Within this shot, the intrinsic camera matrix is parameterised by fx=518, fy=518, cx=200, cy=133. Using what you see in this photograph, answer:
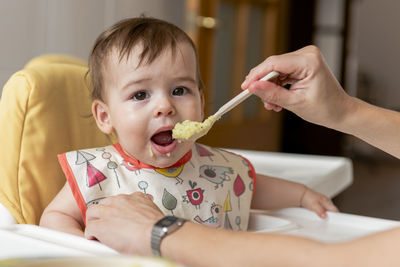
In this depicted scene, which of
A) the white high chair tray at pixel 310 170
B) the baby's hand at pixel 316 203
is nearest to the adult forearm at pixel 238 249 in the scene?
the baby's hand at pixel 316 203

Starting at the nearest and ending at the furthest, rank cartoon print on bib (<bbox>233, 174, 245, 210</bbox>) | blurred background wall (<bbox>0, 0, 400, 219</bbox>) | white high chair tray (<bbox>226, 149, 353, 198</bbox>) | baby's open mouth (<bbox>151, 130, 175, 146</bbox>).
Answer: baby's open mouth (<bbox>151, 130, 175, 146</bbox>), cartoon print on bib (<bbox>233, 174, 245, 210</bbox>), white high chair tray (<bbox>226, 149, 353, 198</bbox>), blurred background wall (<bbox>0, 0, 400, 219</bbox>)

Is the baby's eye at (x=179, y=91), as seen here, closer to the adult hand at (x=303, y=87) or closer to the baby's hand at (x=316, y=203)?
the adult hand at (x=303, y=87)

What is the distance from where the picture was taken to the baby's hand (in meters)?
1.01

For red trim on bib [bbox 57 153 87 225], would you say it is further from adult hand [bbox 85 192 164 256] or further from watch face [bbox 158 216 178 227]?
watch face [bbox 158 216 178 227]

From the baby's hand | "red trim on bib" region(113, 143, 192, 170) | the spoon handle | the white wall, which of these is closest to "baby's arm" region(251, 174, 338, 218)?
the baby's hand

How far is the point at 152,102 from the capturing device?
0.86m

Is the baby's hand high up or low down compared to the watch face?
down

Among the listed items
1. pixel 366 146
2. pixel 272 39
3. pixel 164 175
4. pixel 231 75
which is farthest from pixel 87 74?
pixel 366 146

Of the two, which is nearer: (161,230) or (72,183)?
(161,230)

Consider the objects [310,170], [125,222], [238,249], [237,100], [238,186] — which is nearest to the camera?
[238,249]

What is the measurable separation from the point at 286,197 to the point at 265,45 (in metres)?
3.17

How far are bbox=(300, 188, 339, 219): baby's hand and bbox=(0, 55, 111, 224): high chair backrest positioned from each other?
47 centimetres

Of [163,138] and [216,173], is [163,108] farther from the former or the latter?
[216,173]

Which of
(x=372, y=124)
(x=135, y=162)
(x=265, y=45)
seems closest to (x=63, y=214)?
(x=135, y=162)
